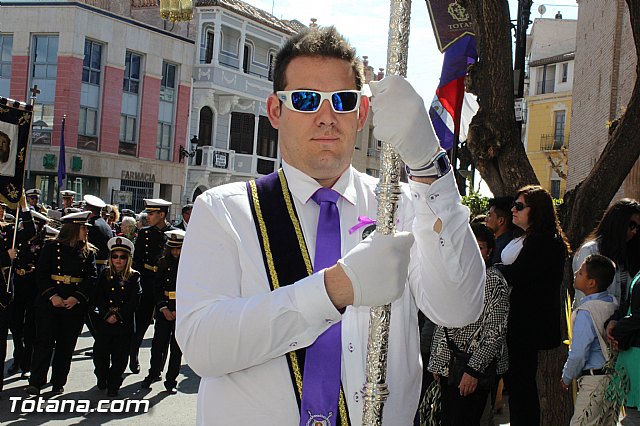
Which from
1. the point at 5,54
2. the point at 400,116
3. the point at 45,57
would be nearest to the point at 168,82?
the point at 45,57

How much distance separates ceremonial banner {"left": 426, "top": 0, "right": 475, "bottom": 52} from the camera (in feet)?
25.5

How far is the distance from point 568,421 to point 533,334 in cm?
94

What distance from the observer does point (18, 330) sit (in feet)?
32.3

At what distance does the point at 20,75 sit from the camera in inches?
1130

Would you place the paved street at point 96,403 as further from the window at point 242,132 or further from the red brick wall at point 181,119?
the window at point 242,132

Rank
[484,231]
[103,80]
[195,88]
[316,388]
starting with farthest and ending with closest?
Result: [195,88] < [103,80] < [484,231] < [316,388]

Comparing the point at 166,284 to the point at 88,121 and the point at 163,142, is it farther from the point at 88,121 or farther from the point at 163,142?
the point at 163,142

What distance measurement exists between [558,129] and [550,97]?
2.39 m

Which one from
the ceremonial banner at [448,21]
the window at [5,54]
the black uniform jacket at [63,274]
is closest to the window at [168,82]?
the window at [5,54]

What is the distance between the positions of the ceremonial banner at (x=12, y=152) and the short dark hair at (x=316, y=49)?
723 cm

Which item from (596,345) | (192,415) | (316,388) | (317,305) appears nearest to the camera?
(317,305)

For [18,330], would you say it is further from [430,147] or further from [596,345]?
[430,147]

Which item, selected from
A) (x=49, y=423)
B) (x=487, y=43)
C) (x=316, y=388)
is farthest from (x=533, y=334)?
(x=49, y=423)
